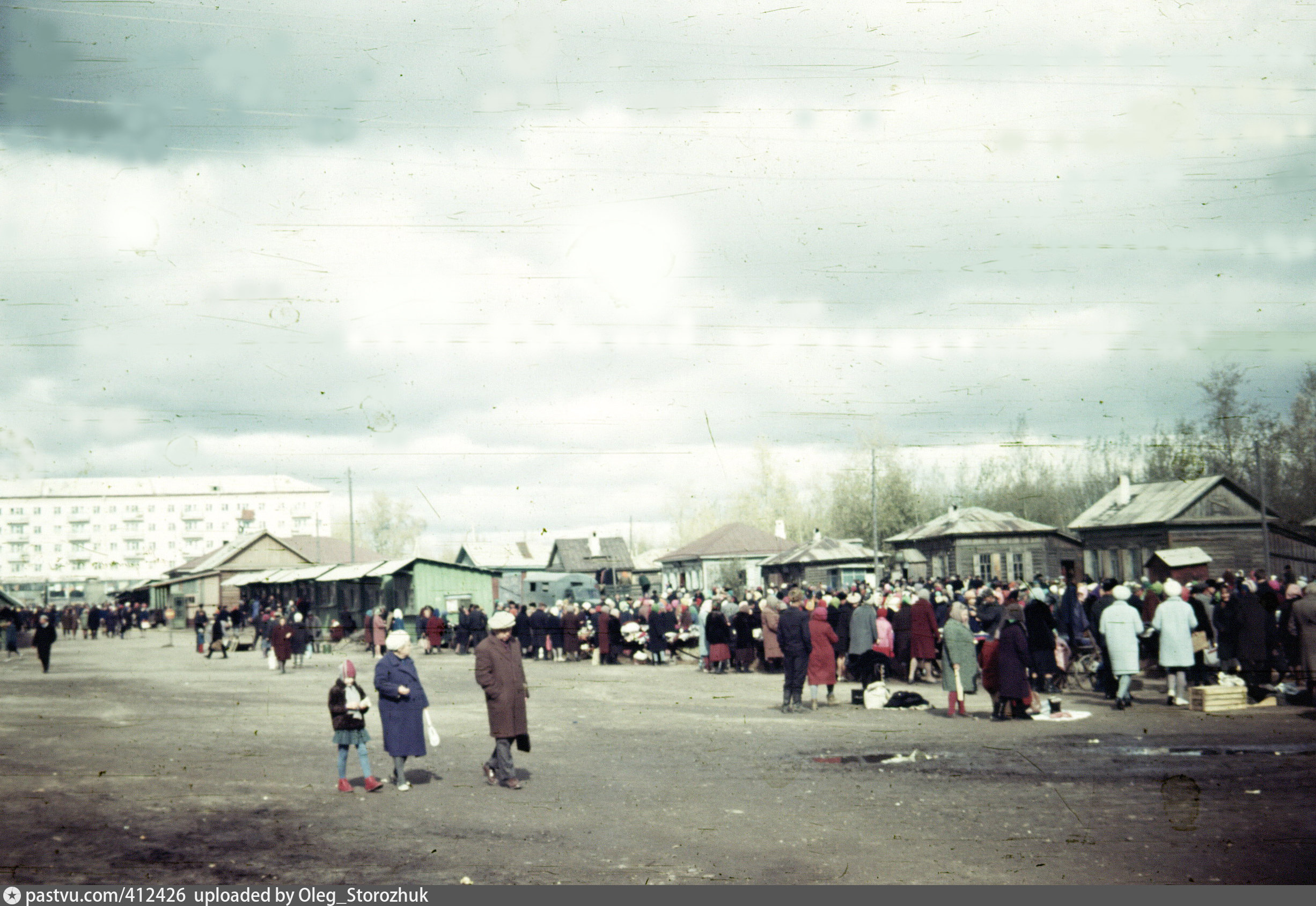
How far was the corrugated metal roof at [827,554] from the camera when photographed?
215 feet

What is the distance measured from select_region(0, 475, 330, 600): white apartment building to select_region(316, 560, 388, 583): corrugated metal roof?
23352mm

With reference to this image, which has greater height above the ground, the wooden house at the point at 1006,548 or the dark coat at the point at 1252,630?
the wooden house at the point at 1006,548

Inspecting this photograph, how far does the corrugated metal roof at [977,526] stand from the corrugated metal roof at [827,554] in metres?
4.38

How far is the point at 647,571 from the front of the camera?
99.9 m

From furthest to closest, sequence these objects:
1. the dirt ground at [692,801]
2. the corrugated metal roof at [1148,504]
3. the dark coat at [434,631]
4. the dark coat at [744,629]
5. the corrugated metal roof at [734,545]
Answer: the corrugated metal roof at [734,545] → the corrugated metal roof at [1148,504] → the dark coat at [434,631] → the dark coat at [744,629] → the dirt ground at [692,801]

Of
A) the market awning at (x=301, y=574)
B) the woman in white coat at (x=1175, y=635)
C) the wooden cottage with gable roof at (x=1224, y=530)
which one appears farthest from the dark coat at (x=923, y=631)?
the wooden cottage with gable roof at (x=1224, y=530)

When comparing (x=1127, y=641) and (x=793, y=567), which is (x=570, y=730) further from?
(x=793, y=567)

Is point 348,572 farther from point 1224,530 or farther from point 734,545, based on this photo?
point 734,545

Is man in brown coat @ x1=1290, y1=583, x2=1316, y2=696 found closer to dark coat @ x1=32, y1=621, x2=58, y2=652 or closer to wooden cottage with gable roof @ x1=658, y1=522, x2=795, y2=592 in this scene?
dark coat @ x1=32, y1=621, x2=58, y2=652

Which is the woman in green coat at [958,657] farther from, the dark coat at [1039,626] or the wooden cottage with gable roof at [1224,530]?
the wooden cottage with gable roof at [1224,530]

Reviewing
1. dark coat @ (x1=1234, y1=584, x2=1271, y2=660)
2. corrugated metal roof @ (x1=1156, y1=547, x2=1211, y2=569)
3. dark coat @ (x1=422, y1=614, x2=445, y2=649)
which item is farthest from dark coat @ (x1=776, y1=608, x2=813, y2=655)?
corrugated metal roof @ (x1=1156, y1=547, x2=1211, y2=569)

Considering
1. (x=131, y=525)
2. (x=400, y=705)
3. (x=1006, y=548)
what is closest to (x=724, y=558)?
(x=1006, y=548)

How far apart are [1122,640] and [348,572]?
3464 centimetres

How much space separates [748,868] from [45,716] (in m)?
15.3
